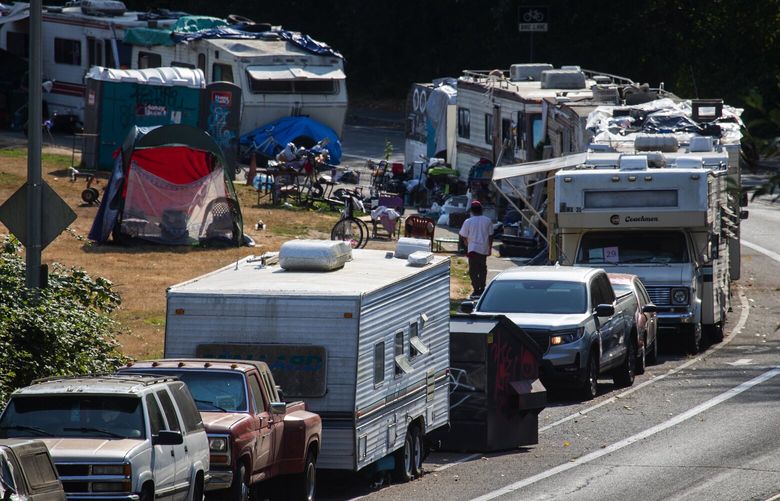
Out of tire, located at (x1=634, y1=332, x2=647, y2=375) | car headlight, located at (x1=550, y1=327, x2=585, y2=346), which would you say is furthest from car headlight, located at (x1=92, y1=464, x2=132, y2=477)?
tire, located at (x1=634, y1=332, x2=647, y2=375)

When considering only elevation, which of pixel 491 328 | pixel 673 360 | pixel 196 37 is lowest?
pixel 673 360

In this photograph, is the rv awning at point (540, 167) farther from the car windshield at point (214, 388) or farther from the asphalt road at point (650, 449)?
the car windshield at point (214, 388)

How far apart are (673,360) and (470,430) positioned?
321 inches

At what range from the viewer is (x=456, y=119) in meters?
42.0

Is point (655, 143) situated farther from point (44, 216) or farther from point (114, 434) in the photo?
point (114, 434)

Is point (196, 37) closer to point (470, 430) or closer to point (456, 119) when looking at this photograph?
point (456, 119)

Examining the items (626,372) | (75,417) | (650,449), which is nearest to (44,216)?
(75,417)

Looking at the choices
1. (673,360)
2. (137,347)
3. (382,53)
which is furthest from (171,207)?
(382,53)

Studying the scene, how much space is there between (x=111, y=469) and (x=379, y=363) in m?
4.37

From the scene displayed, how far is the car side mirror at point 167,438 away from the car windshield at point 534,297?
33.6 ft

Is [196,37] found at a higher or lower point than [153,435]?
higher

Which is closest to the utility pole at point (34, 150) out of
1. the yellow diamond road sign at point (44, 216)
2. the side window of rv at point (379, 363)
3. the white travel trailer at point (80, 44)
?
the yellow diamond road sign at point (44, 216)

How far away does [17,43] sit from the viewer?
51.8 metres

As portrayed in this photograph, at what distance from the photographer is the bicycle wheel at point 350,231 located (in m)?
30.8
